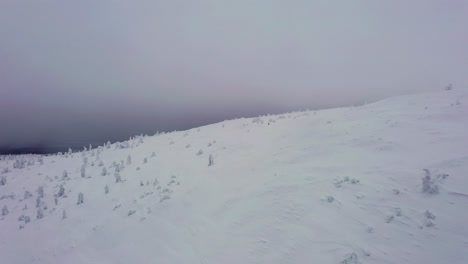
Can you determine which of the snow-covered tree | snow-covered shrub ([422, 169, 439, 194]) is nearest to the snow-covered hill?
snow-covered shrub ([422, 169, 439, 194])

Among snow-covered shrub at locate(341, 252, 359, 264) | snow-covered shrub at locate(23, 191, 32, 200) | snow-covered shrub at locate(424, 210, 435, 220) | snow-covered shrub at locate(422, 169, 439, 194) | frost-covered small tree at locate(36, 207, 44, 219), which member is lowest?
frost-covered small tree at locate(36, 207, 44, 219)

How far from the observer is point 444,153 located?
7.19 metres

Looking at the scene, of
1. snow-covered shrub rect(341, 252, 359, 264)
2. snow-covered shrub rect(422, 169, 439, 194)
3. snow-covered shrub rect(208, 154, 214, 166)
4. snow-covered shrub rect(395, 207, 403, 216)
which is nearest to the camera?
snow-covered shrub rect(341, 252, 359, 264)

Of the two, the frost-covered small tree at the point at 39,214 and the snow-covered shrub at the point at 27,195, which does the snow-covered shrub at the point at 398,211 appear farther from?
the snow-covered shrub at the point at 27,195

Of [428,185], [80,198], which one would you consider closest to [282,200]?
[428,185]

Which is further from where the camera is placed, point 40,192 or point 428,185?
point 40,192

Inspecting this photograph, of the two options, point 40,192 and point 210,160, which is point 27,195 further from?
point 210,160

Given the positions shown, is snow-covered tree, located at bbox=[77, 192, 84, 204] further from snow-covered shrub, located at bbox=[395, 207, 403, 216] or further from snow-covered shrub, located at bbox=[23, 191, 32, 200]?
snow-covered shrub, located at bbox=[395, 207, 403, 216]

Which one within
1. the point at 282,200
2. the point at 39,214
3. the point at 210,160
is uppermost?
the point at 210,160

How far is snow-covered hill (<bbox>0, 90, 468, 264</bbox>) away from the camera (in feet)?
17.9

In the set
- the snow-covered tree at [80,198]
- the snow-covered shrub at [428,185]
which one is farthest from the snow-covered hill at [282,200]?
the snow-covered tree at [80,198]

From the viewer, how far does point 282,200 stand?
737 cm

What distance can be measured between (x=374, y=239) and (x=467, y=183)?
2.13 m

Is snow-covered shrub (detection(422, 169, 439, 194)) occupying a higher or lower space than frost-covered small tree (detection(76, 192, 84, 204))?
higher
